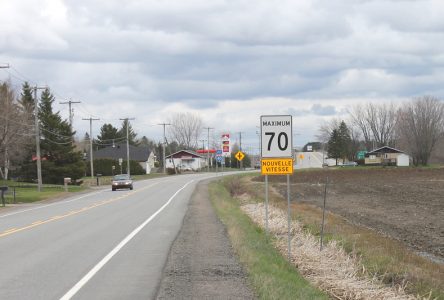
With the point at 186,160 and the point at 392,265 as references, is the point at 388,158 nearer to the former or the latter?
the point at 186,160

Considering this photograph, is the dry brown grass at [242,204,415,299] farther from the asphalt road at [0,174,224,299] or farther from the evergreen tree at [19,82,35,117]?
the evergreen tree at [19,82,35,117]

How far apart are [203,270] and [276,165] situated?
3.19 metres

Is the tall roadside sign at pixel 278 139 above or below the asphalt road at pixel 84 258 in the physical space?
above

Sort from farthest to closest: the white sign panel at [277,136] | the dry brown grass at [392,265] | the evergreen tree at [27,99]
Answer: the evergreen tree at [27,99] < the white sign panel at [277,136] < the dry brown grass at [392,265]

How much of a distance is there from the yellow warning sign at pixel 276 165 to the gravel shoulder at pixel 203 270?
75.2 inches

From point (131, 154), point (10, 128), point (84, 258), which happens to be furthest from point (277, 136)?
point (131, 154)

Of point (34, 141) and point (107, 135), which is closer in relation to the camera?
point (34, 141)

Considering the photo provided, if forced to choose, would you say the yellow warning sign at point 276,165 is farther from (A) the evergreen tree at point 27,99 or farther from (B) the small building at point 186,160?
(B) the small building at point 186,160

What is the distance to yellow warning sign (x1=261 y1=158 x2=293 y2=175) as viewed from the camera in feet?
39.9

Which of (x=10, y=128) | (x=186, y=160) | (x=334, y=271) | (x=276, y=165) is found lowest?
(x=334, y=271)

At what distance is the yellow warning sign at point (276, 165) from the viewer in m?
12.2

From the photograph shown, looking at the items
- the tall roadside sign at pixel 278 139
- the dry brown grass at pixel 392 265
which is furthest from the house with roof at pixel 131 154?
the tall roadside sign at pixel 278 139

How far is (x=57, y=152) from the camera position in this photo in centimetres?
6356

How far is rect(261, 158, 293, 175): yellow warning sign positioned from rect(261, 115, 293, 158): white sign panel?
0.90ft
